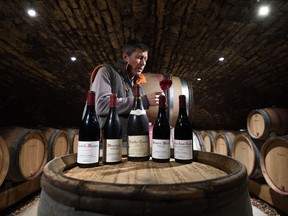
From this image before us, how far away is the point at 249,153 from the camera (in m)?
3.57

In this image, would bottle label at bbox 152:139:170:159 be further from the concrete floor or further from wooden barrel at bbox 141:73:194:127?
the concrete floor

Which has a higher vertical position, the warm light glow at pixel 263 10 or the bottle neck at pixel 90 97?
the warm light glow at pixel 263 10

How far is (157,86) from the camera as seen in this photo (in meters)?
1.94

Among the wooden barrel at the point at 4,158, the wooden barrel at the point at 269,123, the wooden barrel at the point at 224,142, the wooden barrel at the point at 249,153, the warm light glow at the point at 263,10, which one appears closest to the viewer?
the wooden barrel at the point at 4,158

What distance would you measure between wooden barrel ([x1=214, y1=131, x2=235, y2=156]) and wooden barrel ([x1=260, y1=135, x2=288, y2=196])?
127 cm

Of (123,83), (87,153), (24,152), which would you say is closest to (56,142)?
(24,152)

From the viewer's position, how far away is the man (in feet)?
4.68

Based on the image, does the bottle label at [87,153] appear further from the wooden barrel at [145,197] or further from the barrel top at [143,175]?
the wooden barrel at [145,197]

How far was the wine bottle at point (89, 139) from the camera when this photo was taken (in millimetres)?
941

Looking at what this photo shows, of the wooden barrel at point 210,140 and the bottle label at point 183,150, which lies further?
the wooden barrel at point 210,140

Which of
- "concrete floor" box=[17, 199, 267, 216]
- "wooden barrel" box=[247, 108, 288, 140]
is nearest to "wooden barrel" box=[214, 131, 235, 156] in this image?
"wooden barrel" box=[247, 108, 288, 140]

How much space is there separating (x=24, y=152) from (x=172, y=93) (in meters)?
2.45

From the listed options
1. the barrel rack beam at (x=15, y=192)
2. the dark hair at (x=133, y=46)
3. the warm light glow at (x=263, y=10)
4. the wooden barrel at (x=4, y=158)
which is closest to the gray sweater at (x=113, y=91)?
the dark hair at (x=133, y=46)

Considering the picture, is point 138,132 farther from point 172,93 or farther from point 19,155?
point 19,155
